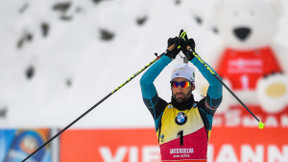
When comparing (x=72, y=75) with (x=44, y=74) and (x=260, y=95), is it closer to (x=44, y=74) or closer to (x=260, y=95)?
(x=44, y=74)

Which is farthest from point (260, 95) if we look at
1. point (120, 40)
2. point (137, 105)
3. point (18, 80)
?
point (18, 80)

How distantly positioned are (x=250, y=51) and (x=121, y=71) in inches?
70.1

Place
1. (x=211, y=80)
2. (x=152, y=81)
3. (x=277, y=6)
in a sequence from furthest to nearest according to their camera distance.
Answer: (x=277, y=6)
(x=152, y=81)
(x=211, y=80)

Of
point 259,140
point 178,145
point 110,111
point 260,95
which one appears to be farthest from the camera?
point 110,111

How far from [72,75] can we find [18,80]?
885 mm

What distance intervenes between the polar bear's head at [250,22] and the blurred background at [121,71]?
0.04ft

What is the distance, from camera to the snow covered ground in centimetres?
548

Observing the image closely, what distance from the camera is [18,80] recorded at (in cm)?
620

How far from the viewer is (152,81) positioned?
7.93 ft

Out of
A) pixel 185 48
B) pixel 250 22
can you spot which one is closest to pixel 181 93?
pixel 185 48

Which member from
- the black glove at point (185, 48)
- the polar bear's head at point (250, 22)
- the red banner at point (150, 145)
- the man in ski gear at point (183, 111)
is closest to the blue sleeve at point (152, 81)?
the man in ski gear at point (183, 111)

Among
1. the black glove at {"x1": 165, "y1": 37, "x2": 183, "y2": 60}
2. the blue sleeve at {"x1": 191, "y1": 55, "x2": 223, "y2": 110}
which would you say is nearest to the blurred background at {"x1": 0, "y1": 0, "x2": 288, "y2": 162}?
the blue sleeve at {"x1": 191, "y1": 55, "x2": 223, "y2": 110}

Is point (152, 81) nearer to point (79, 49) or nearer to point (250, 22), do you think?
point (250, 22)

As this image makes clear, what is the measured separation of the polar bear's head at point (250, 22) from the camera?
4.65 m
